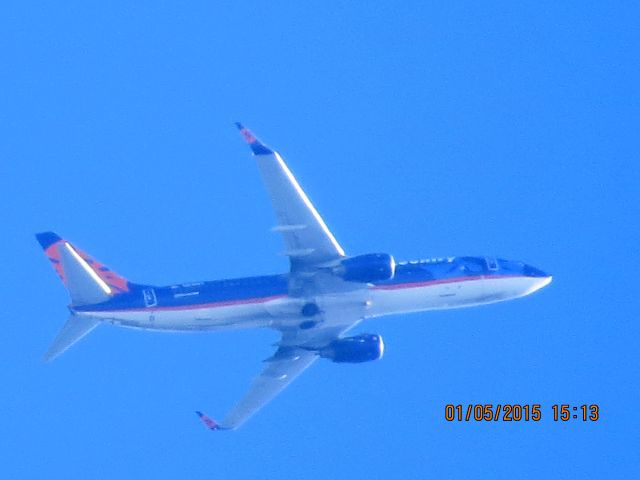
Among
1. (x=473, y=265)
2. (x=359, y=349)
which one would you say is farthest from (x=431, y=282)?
(x=359, y=349)

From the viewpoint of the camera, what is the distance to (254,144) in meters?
85.8

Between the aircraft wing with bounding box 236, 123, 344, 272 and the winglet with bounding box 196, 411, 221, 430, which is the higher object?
the aircraft wing with bounding box 236, 123, 344, 272

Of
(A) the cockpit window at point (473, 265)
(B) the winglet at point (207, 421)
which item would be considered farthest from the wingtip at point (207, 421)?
(A) the cockpit window at point (473, 265)

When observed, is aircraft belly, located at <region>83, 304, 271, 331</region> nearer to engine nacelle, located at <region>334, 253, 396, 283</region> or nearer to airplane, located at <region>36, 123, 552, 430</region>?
airplane, located at <region>36, 123, 552, 430</region>

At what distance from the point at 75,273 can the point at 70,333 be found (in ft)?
12.3

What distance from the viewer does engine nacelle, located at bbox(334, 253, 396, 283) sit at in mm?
89688

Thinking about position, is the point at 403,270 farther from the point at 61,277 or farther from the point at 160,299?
the point at 61,277

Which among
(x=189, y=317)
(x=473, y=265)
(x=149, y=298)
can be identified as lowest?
(x=189, y=317)

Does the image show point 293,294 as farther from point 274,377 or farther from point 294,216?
point 274,377

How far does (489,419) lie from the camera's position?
92625 millimetres

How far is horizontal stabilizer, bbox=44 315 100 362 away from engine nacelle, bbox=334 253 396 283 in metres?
15.8

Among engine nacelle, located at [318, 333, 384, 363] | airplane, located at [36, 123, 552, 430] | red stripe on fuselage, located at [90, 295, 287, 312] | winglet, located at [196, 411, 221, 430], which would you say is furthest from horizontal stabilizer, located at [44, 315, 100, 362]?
engine nacelle, located at [318, 333, 384, 363]

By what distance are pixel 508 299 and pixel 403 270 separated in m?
9.09

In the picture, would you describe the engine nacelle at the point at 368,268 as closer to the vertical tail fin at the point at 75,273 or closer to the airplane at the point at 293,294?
the airplane at the point at 293,294
